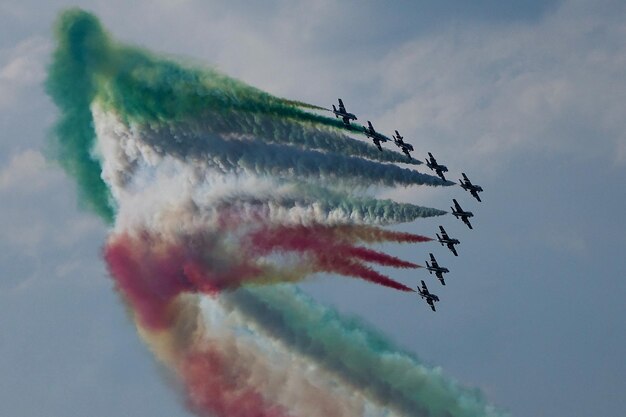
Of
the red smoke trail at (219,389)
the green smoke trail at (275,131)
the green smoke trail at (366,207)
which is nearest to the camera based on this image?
the green smoke trail at (275,131)

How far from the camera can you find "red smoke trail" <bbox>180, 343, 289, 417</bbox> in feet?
279

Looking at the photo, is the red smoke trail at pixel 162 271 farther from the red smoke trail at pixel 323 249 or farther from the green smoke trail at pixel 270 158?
the green smoke trail at pixel 270 158

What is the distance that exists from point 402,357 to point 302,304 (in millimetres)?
7725

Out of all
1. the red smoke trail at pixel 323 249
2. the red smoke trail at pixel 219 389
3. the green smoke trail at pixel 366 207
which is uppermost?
the green smoke trail at pixel 366 207

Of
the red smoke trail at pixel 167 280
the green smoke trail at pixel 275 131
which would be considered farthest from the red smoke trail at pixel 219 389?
the green smoke trail at pixel 275 131

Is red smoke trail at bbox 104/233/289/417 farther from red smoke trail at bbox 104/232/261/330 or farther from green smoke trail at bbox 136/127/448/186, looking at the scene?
green smoke trail at bbox 136/127/448/186

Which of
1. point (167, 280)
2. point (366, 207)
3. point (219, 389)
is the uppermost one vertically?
point (366, 207)

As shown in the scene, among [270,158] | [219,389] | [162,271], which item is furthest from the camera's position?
[219,389]

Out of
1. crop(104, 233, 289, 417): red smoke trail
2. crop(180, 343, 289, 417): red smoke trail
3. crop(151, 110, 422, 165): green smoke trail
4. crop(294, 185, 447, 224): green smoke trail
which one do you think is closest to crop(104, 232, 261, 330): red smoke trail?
crop(104, 233, 289, 417): red smoke trail

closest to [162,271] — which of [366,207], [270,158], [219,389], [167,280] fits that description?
[167,280]

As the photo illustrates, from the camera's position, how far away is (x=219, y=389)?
8594 centimetres

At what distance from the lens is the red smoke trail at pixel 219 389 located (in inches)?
3351

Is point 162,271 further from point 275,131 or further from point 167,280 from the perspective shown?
point 275,131

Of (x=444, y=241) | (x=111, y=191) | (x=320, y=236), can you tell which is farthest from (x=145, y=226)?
(x=444, y=241)
